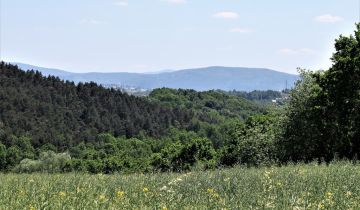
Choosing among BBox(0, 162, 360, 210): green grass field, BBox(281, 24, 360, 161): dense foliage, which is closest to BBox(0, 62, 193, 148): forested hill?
BBox(281, 24, 360, 161): dense foliage

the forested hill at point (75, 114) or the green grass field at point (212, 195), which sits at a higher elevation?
the green grass field at point (212, 195)

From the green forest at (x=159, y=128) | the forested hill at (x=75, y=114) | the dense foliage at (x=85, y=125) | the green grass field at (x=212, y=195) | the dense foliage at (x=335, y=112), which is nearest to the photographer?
the green grass field at (x=212, y=195)

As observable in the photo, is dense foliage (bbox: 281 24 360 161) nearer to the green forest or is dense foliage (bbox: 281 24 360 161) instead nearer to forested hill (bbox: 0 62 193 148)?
the green forest

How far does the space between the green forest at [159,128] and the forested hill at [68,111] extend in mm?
325

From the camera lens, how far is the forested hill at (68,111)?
133 metres

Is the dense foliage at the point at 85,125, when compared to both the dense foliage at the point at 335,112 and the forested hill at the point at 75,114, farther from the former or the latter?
the dense foliage at the point at 335,112

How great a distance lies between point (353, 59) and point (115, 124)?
418 feet

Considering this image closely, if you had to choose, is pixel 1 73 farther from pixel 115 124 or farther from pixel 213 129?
pixel 213 129

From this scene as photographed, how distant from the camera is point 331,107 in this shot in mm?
37281

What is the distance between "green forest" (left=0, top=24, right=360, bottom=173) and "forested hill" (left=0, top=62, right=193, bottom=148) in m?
0.32

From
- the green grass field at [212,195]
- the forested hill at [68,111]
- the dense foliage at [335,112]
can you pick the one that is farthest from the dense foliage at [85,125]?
the green grass field at [212,195]

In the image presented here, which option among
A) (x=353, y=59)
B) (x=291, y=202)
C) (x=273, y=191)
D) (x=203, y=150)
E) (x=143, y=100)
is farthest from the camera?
(x=143, y=100)

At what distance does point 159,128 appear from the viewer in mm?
164250

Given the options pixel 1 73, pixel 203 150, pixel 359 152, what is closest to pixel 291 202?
pixel 359 152
